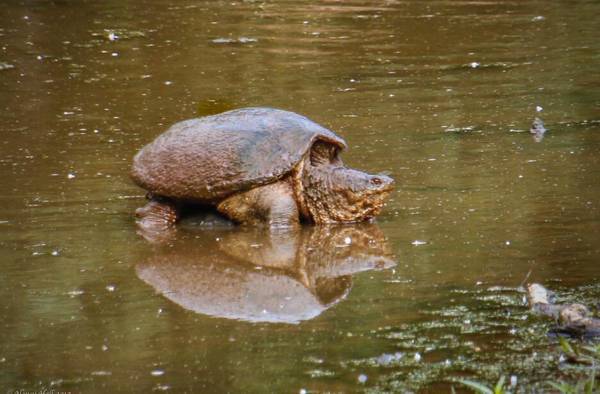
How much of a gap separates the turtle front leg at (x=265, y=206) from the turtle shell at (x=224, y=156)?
54 mm

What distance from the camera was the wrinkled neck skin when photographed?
23.4ft

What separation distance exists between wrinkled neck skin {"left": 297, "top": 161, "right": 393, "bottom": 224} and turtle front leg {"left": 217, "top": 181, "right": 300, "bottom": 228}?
5.0 inches

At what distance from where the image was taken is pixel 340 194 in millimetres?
7199

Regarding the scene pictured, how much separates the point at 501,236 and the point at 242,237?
1.51 metres

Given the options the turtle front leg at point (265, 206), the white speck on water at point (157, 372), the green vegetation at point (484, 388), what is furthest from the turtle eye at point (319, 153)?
the green vegetation at point (484, 388)

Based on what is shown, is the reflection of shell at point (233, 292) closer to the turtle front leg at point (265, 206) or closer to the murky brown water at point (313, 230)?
the murky brown water at point (313, 230)

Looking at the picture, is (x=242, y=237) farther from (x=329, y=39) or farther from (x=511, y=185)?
(x=329, y=39)

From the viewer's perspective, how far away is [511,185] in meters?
7.77

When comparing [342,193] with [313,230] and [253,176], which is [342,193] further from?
[253,176]

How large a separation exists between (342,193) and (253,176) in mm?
561

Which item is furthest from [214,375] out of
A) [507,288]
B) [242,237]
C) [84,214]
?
[84,214]

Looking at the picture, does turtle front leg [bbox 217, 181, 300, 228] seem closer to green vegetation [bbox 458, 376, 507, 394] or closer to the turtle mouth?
the turtle mouth

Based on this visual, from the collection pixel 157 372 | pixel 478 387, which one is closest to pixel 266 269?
pixel 157 372

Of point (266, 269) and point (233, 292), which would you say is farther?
point (266, 269)
